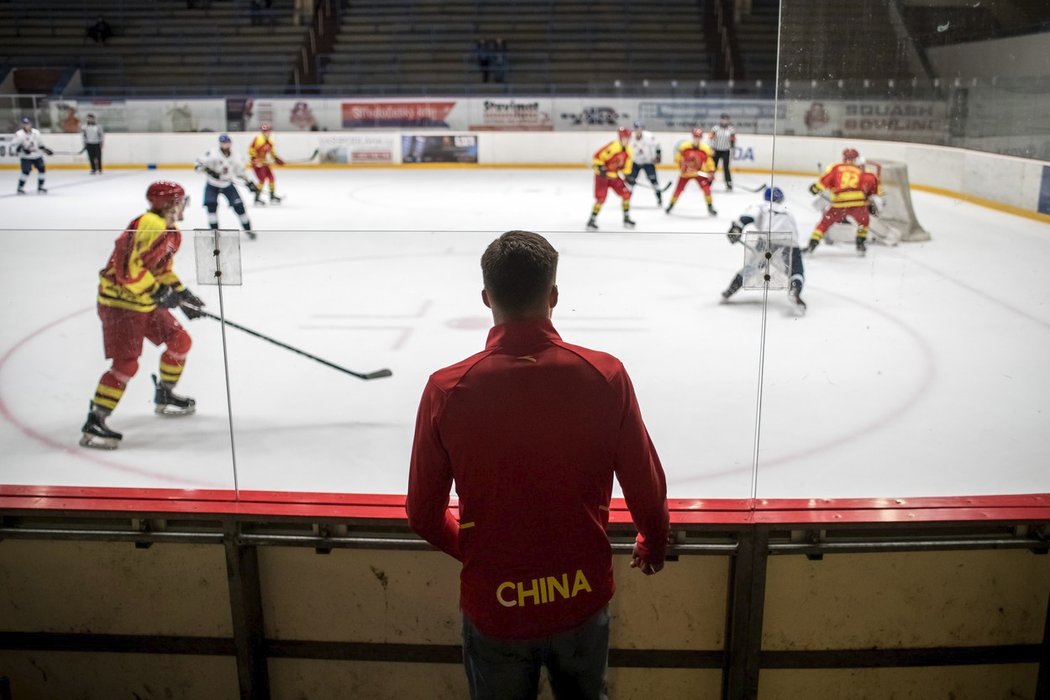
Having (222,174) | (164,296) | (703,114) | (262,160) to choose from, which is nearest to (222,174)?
(222,174)

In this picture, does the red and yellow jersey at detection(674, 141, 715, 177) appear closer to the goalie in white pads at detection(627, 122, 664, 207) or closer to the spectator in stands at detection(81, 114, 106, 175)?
the goalie in white pads at detection(627, 122, 664, 207)

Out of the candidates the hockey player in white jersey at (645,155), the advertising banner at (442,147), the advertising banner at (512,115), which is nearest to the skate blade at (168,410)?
the hockey player in white jersey at (645,155)

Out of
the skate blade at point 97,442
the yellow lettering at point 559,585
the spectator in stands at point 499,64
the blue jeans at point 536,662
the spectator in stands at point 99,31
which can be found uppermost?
the spectator in stands at point 99,31

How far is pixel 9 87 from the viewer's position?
22.8 m

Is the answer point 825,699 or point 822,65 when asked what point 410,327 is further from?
point 825,699

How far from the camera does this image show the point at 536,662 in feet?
5.60

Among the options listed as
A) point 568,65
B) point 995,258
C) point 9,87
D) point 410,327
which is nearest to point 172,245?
point 410,327

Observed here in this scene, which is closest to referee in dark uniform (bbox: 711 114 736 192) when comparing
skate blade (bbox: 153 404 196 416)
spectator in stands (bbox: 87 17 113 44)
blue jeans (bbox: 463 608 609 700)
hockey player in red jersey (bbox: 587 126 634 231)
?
hockey player in red jersey (bbox: 587 126 634 231)

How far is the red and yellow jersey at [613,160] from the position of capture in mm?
11000

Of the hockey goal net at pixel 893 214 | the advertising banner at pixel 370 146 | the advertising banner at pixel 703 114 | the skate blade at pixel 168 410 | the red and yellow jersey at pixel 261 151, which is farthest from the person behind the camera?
the advertising banner at pixel 370 146

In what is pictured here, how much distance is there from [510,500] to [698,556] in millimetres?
913

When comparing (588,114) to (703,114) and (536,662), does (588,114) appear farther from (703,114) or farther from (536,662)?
(536,662)

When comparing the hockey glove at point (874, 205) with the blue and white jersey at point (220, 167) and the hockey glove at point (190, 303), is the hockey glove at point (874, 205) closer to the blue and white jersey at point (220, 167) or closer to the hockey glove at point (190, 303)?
the hockey glove at point (190, 303)

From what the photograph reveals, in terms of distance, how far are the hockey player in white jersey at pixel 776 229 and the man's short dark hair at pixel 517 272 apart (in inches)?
44.8
